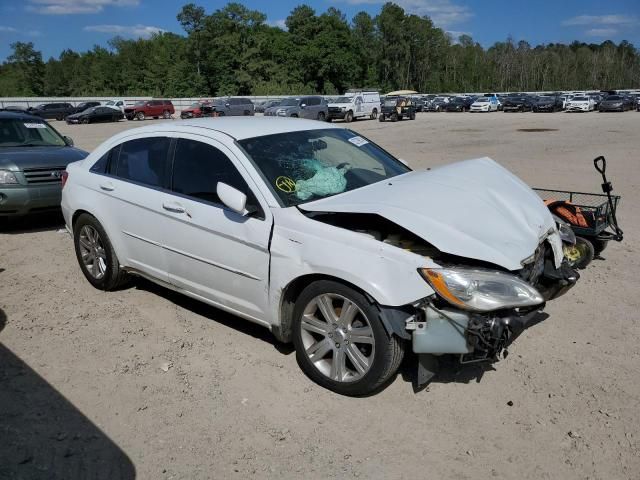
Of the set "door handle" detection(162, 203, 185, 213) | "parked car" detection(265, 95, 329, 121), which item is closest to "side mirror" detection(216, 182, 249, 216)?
"door handle" detection(162, 203, 185, 213)

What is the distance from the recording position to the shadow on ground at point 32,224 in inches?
312

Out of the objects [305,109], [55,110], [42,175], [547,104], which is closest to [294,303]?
[42,175]

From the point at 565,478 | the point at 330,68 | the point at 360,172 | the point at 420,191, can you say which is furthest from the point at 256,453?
the point at 330,68

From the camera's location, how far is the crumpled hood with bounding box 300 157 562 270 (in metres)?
3.25

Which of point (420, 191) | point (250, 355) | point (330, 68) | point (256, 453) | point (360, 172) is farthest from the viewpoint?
point (330, 68)

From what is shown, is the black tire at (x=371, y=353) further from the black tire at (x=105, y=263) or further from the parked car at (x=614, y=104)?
the parked car at (x=614, y=104)

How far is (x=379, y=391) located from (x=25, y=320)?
3.23 metres

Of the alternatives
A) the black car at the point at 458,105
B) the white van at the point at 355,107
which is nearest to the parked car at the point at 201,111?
the white van at the point at 355,107

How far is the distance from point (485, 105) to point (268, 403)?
54494 millimetres

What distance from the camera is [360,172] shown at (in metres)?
4.41

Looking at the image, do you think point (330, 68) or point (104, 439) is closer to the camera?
point (104, 439)

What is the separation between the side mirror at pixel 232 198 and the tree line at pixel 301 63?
82.4m

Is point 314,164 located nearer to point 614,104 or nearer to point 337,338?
point 337,338

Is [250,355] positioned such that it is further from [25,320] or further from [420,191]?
[25,320]
